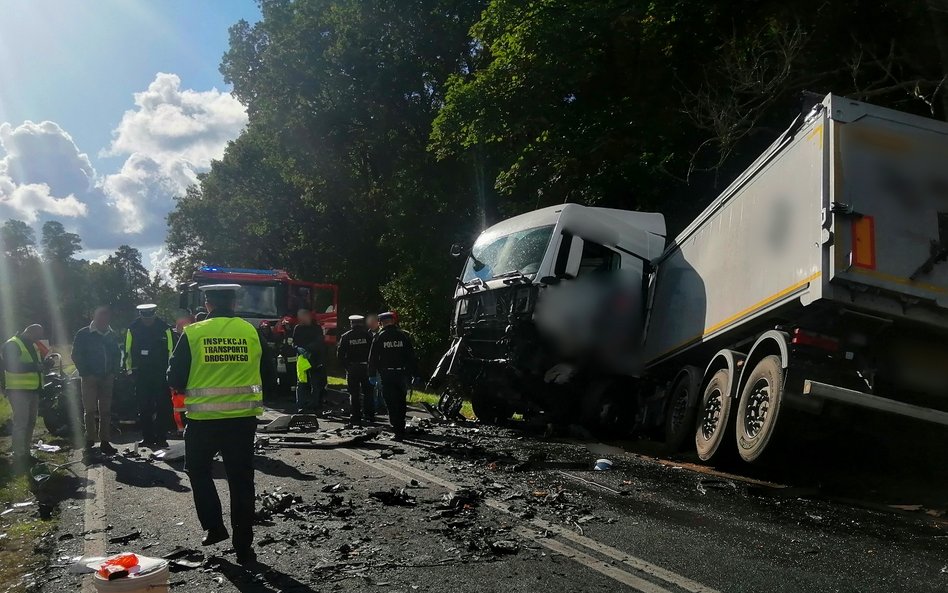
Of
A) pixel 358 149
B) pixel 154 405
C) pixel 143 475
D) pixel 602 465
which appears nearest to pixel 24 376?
pixel 154 405

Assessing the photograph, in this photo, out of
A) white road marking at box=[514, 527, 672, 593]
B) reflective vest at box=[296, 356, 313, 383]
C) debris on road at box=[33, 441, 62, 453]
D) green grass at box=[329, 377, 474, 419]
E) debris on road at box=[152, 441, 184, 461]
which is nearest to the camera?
white road marking at box=[514, 527, 672, 593]

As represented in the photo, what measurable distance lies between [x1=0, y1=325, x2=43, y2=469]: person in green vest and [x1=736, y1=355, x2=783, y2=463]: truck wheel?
7839mm

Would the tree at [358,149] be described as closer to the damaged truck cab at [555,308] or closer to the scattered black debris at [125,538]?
the damaged truck cab at [555,308]

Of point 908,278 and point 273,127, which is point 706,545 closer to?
point 908,278

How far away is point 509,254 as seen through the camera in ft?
39.0

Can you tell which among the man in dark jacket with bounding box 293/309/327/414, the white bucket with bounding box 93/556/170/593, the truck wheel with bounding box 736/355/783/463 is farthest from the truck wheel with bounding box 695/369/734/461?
the man in dark jacket with bounding box 293/309/327/414

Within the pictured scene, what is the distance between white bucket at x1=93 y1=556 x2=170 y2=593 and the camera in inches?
141

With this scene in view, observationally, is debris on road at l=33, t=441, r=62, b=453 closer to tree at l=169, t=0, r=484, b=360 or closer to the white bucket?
the white bucket

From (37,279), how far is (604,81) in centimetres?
7126

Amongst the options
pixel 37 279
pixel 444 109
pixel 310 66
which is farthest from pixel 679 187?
pixel 37 279

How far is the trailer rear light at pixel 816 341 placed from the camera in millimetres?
6996

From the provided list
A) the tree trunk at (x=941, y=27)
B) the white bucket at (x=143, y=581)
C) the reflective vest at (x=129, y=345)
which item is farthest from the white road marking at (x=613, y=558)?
the tree trunk at (x=941, y=27)

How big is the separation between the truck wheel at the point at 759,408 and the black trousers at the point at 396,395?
15.2 feet

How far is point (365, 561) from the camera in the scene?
4.92 m
